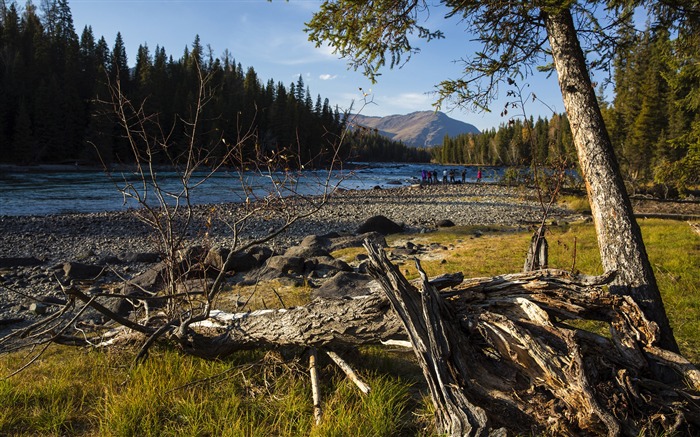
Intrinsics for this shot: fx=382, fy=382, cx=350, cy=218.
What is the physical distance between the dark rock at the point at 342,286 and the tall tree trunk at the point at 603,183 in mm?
3531

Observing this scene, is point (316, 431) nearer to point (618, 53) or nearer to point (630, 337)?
point (630, 337)

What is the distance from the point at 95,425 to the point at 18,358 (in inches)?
85.6

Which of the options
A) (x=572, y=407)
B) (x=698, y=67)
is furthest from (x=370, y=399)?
(x=698, y=67)

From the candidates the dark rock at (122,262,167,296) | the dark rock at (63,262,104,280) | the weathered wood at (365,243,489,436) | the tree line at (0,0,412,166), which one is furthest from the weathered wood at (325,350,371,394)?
the tree line at (0,0,412,166)

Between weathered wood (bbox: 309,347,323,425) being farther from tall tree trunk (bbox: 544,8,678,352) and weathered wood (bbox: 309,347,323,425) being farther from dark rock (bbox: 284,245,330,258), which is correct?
dark rock (bbox: 284,245,330,258)

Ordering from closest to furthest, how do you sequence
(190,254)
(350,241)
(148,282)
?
(190,254), (148,282), (350,241)

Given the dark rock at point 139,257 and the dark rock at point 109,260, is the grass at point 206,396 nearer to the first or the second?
the dark rock at point 139,257

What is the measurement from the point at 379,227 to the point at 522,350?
13210mm

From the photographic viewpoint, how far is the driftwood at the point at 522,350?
255cm

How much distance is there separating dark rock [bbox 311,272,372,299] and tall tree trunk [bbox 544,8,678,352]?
3531 millimetres

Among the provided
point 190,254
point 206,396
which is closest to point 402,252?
point 190,254

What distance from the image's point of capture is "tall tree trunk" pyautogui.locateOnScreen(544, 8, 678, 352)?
3582mm

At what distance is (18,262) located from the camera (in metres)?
10.4

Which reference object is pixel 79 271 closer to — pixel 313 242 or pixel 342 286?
pixel 313 242
